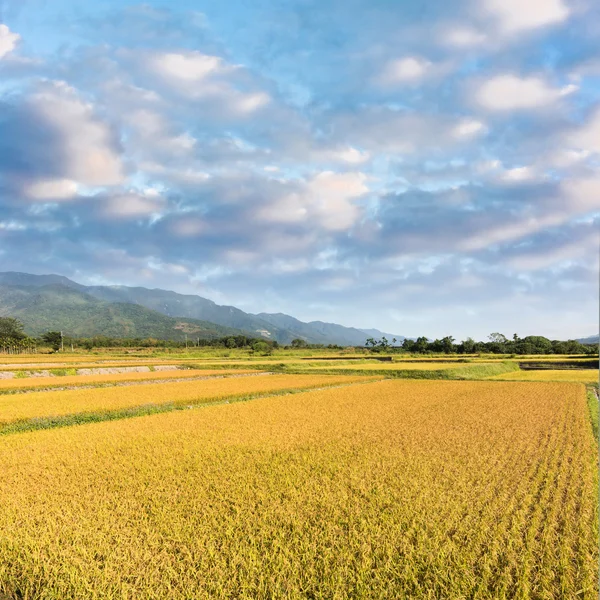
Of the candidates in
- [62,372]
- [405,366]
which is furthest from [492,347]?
[62,372]

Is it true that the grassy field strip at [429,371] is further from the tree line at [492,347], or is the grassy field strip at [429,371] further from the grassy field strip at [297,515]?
the tree line at [492,347]

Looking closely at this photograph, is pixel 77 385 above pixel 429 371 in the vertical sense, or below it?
above

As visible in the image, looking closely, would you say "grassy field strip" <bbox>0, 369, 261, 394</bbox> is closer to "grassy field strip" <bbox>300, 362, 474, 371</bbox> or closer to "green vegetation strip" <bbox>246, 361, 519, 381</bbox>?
"green vegetation strip" <bbox>246, 361, 519, 381</bbox>

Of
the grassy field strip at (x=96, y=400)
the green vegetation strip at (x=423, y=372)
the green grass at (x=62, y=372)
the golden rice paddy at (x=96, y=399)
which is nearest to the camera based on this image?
the grassy field strip at (x=96, y=400)

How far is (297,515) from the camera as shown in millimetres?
6637

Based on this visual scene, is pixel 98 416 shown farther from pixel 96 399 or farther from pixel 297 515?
pixel 297 515

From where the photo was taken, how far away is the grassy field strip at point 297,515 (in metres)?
4.80

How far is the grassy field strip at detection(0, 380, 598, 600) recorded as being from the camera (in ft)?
15.8

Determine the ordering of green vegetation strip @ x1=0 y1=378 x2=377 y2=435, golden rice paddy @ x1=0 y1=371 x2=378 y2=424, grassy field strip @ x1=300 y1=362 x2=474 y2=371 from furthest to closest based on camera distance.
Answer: grassy field strip @ x1=300 y1=362 x2=474 y2=371
golden rice paddy @ x1=0 y1=371 x2=378 y2=424
green vegetation strip @ x1=0 y1=378 x2=377 y2=435

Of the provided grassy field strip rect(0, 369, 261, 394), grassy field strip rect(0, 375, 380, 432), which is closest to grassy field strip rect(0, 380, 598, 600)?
grassy field strip rect(0, 375, 380, 432)

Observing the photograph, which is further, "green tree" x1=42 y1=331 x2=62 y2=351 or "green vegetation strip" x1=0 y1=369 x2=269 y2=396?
"green tree" x1=42 y1=331 x2=62 y2=351

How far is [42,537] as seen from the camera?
5.85 meters

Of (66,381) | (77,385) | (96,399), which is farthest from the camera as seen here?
(66,381)

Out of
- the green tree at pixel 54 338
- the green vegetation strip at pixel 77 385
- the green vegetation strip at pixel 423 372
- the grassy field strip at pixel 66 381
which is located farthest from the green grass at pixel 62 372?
the green tree at pixel 54 338
